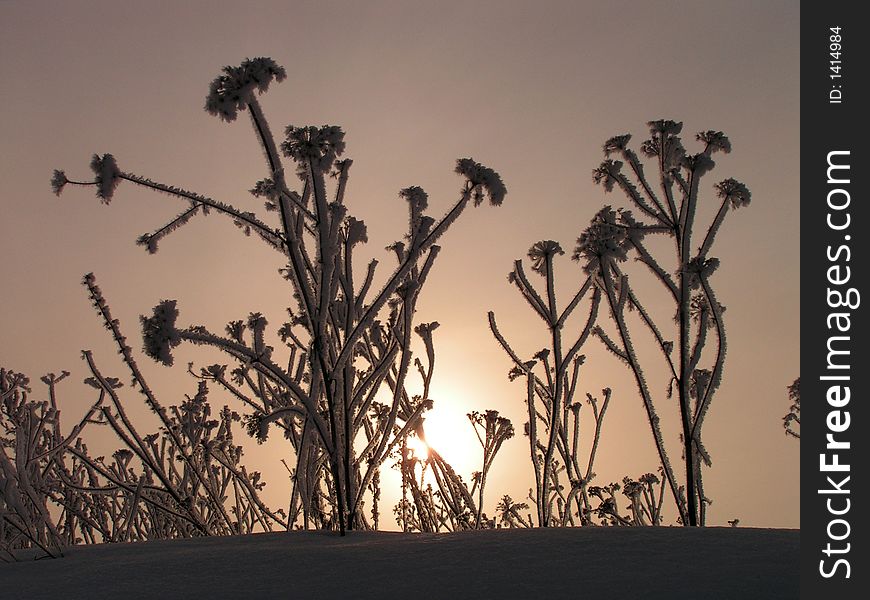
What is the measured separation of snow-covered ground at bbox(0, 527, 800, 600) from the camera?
93.7 inches

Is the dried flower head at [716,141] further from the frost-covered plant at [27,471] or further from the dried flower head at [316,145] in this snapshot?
the frost-covered plant at [27,471]

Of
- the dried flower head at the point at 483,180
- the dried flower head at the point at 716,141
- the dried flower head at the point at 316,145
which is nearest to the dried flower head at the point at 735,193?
the dried flower head at the point at 716,141

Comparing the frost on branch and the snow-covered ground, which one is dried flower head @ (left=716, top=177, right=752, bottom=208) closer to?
the snow-covered ground

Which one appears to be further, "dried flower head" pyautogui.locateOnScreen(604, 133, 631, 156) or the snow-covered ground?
"dried flower head" pyautogui.locateOnScreen(604, 133, 631, 156)

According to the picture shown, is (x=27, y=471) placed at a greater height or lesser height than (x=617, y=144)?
lesser

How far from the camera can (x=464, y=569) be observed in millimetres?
2613

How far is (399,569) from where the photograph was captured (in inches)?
105

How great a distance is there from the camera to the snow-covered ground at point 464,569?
2.38 m

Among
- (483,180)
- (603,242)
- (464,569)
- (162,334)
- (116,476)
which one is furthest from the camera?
(116,476)

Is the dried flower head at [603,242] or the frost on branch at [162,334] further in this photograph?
the dried flower head at [603,242]

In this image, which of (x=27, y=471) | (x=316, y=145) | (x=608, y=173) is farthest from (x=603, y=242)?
(x=27, y=471)

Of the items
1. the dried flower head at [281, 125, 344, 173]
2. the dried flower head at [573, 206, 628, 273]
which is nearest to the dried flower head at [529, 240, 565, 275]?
the dried flower head at [573, 206, 628, 273]

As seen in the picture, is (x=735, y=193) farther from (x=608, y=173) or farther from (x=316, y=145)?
(x=316, y=145)

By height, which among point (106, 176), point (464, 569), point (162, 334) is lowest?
point (464, 569)
